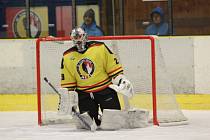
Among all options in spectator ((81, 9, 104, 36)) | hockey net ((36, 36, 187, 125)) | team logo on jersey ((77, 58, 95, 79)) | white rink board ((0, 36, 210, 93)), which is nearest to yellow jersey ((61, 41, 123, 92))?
team logo on jersey ((77, 58, 95, 79))

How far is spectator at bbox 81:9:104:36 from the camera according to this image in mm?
10453

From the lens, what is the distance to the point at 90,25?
34.7 ft

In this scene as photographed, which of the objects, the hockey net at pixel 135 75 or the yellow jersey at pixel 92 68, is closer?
the yellow jersey at pixel 92 68

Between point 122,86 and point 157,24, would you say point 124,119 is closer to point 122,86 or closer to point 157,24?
point 122,86

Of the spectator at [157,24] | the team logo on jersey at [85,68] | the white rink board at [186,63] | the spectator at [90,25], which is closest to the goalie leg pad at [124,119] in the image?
the team logo on jersey at [85,68]

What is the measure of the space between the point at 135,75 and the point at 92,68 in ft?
2.50

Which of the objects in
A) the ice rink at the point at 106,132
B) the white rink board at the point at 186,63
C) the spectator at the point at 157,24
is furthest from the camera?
the spectator at the point at 157,24

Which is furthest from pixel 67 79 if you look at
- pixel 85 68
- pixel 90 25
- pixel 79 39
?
pixel 90 25

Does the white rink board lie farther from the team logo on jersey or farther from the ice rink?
the team logo on jersey

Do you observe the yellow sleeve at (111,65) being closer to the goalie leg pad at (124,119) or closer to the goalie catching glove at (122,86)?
the goalie catching glove at (122,86)

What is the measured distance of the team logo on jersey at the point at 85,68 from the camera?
712 cm

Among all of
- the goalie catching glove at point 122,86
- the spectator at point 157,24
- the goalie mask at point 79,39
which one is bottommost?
the goalie catching glove at point 122,86

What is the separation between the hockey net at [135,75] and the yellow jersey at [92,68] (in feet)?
1.40

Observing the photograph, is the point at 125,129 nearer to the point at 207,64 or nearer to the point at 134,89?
the point at 134,89
